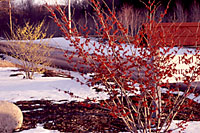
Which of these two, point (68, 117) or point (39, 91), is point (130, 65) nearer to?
point (68, 117)

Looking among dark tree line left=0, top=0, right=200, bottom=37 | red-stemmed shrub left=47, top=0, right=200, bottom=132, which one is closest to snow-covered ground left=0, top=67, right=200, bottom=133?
red-stemmed shrub left=47, top=0, right=200, bottom=132

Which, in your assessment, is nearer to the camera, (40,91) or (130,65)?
(130,65)

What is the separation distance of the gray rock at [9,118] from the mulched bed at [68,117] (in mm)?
179

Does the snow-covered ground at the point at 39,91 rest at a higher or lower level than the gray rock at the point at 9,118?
lower

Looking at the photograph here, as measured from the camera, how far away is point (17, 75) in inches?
477

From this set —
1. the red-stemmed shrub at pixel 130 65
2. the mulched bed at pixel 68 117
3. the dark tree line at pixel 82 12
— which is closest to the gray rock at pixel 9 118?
the mulched bed at pixel 68 117

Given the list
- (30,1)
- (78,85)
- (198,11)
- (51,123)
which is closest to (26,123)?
(51,123)

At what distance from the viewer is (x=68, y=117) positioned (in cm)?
599

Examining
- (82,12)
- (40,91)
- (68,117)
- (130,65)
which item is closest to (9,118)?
(68,117)

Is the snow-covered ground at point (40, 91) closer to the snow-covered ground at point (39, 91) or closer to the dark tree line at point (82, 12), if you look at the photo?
the snow-covered ground at point (39, 91)

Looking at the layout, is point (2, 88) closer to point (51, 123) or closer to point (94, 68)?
point (51, 123)

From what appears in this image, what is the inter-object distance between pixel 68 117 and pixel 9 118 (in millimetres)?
1336

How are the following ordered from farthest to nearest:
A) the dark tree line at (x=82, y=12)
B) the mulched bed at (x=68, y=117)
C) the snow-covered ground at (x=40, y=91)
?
1. the dark tree line at (x=82, y=12)
2. the snow-covered ground at (x=40, y=91)
3. the mulched bed at (x=68, y=117)

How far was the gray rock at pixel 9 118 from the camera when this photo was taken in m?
5.17
